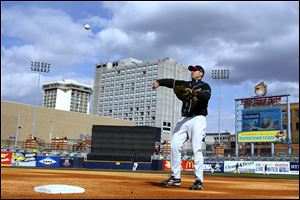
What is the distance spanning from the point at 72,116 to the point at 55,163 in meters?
55.6

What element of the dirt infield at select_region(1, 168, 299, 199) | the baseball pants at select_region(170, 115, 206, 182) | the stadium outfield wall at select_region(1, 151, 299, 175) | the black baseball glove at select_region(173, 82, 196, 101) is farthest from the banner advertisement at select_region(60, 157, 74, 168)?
the black baseball glove at select_region(173, 82, 196, 101)

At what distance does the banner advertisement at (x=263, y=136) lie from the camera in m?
40.8

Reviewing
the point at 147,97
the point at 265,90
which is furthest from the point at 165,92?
the point at 265,90

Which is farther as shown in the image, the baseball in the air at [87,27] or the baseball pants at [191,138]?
the baseball in the air at [87,27]

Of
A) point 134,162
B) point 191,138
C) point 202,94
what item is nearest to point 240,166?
point 134,162

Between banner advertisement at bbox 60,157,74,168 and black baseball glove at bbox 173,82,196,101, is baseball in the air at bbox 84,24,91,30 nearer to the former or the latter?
banner advertisement at bbox 60,157,74,168

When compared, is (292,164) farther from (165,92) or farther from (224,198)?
(165,92)

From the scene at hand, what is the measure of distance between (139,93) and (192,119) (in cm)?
15149

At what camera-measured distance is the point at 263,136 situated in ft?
→ 137

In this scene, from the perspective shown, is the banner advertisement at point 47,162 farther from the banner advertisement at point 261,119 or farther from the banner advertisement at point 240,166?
the banner advertisement at point 261,119

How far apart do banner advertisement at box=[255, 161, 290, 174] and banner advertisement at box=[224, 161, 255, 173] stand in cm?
57

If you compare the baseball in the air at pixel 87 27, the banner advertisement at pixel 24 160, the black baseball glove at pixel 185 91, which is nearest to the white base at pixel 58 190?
the black baseball glove at pixel 185 91

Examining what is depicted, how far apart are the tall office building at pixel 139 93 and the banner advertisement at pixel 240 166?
349ft

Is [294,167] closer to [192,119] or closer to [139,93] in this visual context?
[192,119]
